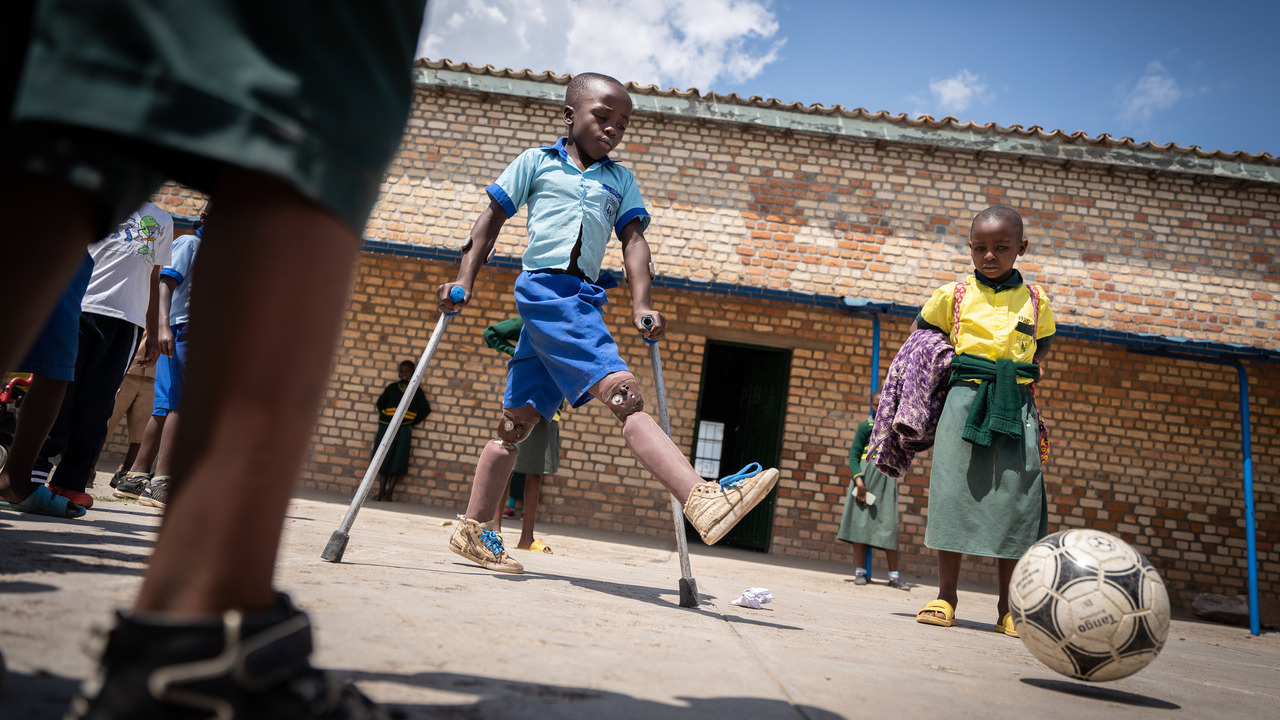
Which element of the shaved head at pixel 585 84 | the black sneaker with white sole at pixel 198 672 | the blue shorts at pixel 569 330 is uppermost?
the shaved head at pixel 585 84

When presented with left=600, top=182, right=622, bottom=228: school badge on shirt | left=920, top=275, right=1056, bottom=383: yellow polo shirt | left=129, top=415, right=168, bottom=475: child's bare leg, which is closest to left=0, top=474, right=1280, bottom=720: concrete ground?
left=920, top=275, right=1056, bottom=383: yellow polo shirt

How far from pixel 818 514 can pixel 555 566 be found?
657 cm

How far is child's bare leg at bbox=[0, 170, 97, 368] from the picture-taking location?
792mm

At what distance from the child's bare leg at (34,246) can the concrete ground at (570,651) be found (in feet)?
1.19

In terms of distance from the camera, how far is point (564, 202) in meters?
3.43

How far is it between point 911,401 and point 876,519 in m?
4.23

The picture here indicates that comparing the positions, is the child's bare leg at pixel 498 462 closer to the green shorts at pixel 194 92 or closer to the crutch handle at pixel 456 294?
the crutch handle at pixel 456 294

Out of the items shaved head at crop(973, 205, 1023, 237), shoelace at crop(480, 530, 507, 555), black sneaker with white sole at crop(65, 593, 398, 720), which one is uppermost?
shaved head at crop(973, 205, 1023, 237)

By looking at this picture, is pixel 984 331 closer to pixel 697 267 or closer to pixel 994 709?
pixel 994 709

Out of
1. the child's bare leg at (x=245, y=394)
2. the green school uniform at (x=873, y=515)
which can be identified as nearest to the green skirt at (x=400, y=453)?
the green school uniform at (x=873, y=515)

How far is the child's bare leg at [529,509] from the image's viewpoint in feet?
19.3

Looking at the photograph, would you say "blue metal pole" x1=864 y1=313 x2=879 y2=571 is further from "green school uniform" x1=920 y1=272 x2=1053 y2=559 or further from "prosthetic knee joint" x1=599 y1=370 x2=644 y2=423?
"prosthetic knee joint" x1=599 y1=370 x2=644 y2=423

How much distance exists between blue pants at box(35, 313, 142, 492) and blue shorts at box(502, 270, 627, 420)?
231cm

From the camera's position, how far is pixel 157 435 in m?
5.58
